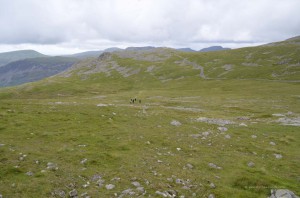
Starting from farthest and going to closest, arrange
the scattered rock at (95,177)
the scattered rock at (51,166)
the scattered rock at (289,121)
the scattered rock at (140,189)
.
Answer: the scattered rock at (289,121), the scattered rock at (51,166), the scattered rock at (95,177), the scattered rock at (140,189)

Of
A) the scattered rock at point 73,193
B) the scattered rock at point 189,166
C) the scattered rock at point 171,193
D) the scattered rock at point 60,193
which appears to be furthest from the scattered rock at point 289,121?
the scattered rock at point 60,193

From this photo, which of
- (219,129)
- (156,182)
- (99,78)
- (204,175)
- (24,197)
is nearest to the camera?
(24,197)

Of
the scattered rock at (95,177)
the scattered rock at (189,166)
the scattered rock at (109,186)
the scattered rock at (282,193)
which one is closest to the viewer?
the scattered rock at (282,193)

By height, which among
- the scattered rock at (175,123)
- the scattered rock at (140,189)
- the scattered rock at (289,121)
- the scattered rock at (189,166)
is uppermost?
the scattered rock at (175,123)

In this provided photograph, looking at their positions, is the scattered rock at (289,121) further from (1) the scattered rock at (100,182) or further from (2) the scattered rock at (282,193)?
(1) the scattered rock at (100,182)

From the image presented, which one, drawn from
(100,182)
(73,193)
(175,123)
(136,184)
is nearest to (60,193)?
(73,193)

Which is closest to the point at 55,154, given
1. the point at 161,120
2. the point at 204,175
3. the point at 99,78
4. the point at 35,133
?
the point at 35,133

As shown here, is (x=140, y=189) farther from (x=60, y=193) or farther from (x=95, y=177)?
(x=60, y=193)

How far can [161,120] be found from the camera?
39625mm

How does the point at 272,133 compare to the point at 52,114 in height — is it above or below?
below

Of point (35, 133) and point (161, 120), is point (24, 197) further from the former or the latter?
point (161, 120)

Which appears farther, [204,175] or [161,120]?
[161,120]

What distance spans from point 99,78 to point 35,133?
168226mm

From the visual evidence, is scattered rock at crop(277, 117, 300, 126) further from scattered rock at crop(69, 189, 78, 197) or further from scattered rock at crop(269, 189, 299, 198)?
scattered rock at crop(69, 189, 78, 197)
